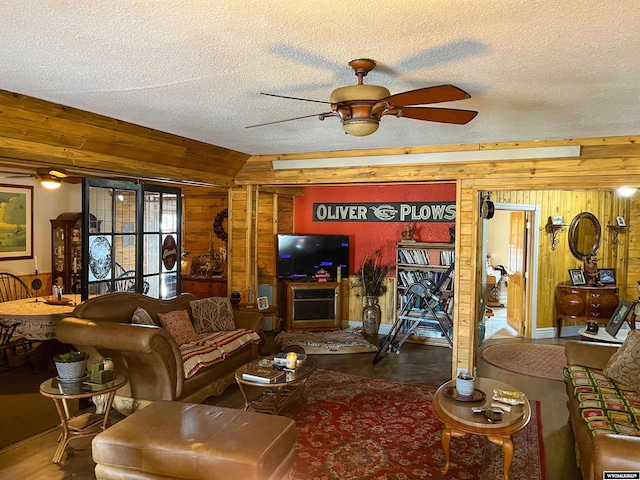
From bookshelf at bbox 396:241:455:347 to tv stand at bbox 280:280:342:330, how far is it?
1002 mm

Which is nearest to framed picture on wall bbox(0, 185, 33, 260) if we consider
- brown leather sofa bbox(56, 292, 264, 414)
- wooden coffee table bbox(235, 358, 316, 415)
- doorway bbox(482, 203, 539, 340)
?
brown leather sofa bbox(56, 292, 264, 414)

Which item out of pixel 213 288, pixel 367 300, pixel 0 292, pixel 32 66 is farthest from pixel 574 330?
pixel 0 292

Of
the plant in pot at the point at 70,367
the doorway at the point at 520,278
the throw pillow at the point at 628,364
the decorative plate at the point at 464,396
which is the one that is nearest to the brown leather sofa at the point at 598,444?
the throw pillow at the point at 628,364

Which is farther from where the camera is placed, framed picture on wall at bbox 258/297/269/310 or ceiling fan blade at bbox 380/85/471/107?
framed picture on wall at bbox 258/297/269/310

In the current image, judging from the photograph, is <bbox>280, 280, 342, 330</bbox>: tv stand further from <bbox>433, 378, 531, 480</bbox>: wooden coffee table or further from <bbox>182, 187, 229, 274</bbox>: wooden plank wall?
<bbox>433, 378, 531, 480</bbox>: wooden coffee table

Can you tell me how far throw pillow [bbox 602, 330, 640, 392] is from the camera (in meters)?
3.60

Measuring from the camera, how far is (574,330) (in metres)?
7.57

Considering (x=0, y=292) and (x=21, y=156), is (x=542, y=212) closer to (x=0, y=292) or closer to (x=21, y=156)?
(x=21, y=156)

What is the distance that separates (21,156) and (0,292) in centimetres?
382

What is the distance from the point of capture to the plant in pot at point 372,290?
22.9 ft

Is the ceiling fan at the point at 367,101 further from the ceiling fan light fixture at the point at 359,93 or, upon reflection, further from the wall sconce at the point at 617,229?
the wall sconce at the point at 617,229

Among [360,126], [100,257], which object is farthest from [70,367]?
[360,126]

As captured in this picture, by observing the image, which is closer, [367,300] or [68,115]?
[68,115]

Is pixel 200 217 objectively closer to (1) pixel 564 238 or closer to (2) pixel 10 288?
(2) pixel 10 288
